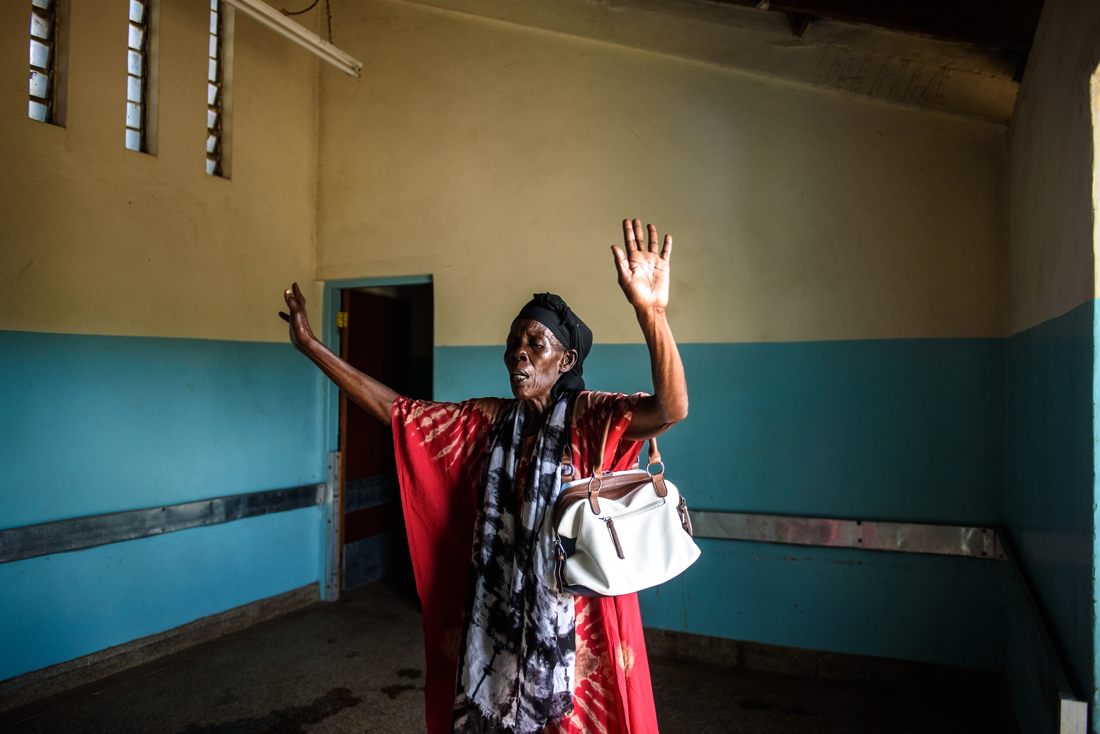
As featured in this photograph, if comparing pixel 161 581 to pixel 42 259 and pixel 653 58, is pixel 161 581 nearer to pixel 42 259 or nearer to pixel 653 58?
pixel 42 259

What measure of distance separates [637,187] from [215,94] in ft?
8.09

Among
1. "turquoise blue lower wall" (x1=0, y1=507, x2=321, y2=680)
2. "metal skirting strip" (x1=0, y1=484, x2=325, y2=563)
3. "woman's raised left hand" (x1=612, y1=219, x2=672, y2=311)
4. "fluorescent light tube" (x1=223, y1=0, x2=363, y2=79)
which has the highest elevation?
"fluorescent light tube" (x1=223, y1=0, x2=363, y2=79)

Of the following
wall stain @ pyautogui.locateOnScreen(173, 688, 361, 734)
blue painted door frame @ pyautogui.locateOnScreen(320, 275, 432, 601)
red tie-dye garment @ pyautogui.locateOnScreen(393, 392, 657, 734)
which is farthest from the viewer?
blue painted door frame @ pyautogui.locateOnScreen(320, 275, 432, 601)

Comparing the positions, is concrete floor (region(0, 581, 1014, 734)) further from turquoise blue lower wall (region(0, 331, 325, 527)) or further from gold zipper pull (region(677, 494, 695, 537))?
gold zipper pull (region(677, 494, 695, 537))

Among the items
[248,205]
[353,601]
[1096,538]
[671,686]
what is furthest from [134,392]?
[1096,538]

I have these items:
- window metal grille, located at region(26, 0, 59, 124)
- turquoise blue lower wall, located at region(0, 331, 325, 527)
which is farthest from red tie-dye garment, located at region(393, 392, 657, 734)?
window metal grille, located at region(26, 0, 59, 124)

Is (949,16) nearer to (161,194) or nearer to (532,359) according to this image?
(532,359)

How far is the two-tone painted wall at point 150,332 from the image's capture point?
276 centimetres

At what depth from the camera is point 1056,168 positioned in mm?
1686

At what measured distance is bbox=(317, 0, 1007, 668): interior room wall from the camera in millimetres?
2791

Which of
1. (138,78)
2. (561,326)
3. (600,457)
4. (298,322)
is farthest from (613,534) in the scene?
(138,78)

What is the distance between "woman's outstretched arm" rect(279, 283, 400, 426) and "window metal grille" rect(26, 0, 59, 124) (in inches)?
86.9

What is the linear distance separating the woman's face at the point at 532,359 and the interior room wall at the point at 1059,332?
1.15 m

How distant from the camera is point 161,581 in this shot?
3248 millimetres
